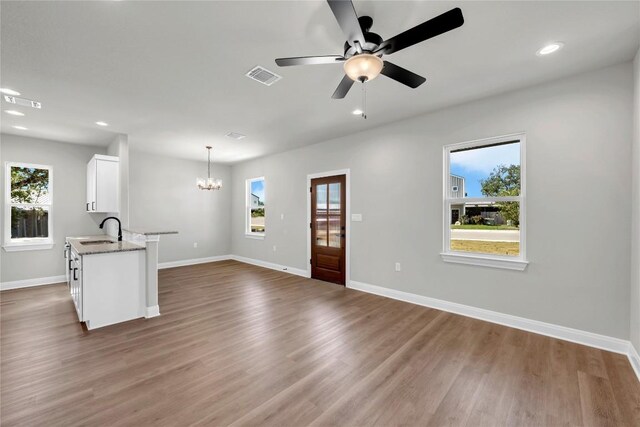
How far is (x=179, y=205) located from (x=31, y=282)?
301 cm

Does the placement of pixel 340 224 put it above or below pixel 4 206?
below

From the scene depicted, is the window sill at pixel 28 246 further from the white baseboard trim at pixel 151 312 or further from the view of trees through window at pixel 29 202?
the white baseboard trim at pixel 151 312

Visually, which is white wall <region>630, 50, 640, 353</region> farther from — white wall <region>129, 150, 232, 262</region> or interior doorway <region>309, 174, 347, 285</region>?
white wall <region>129, 150, 232, 262</region>

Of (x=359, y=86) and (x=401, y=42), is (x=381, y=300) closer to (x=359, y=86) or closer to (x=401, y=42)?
(x=359, y=86)

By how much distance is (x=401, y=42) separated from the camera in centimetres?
183

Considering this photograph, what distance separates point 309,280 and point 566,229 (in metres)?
4.05

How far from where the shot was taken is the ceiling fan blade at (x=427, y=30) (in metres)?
1.58

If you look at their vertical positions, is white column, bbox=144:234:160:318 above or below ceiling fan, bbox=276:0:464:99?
below

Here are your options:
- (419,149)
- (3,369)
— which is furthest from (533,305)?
(3,369)

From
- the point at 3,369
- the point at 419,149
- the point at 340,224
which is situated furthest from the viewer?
the point at 340,224

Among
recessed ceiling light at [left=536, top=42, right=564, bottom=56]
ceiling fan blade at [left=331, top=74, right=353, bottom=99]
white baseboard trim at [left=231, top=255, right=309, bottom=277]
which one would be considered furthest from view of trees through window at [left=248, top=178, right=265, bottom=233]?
recessed ceiling light at [left=536, top=42, right=564, bottom=56]

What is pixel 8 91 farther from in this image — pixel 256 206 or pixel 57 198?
pixel 256 206

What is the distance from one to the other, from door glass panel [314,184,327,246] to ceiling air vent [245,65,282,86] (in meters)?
2.74

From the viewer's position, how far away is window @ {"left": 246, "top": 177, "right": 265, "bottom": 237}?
7.17 m
